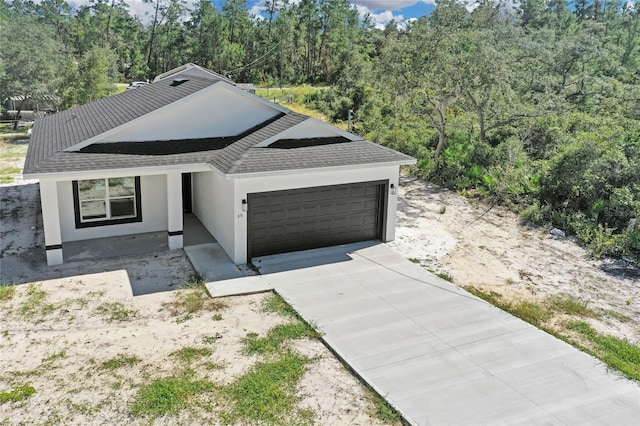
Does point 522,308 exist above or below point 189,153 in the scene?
below

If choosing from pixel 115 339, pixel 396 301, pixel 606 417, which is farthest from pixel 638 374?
pixel 115 339

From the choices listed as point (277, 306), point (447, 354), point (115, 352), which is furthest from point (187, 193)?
point (447, 354)

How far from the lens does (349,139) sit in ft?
47.9

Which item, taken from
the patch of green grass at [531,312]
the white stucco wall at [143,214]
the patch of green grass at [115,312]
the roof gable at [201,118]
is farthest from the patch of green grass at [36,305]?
the patch of green grass at [531,312]

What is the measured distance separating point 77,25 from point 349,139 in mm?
67859

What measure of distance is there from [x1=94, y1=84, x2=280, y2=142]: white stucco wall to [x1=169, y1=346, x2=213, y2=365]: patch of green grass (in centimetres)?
703

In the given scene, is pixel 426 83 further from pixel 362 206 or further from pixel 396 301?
pixel 396 301

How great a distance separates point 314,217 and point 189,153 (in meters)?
3.64

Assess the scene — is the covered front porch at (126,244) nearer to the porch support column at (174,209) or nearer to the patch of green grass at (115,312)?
the porch support column at (174,209)

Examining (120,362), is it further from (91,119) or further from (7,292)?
(91,119)

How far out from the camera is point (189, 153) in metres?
13.5

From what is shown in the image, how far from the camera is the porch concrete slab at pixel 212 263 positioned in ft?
38.8

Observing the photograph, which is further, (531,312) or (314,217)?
(314,217)

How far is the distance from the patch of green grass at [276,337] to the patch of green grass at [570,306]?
525 centimetres
